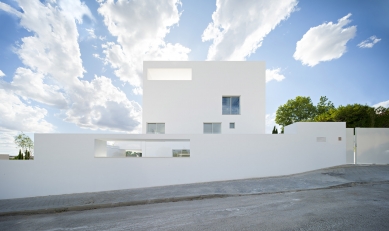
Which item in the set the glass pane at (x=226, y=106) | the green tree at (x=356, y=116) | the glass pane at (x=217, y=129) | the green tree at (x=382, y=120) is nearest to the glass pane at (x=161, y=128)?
the glass pane at (x=217, y=129)

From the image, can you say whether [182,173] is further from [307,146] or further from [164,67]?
[164,67]

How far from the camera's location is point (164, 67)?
624 inches

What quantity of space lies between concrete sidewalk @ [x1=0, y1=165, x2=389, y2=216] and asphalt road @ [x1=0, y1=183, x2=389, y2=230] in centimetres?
39

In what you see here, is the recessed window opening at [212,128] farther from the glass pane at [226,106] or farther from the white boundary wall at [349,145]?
the white boundary wall at [349,145]

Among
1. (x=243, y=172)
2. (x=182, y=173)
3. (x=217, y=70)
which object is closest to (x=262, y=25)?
(x=217, y=70)

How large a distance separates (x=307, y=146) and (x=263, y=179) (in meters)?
3.31

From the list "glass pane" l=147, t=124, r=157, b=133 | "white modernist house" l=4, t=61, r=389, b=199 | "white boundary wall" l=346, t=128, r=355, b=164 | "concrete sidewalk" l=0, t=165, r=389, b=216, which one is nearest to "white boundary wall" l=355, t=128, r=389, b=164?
"white modernist house" l=4, t=61, r=389, b=199

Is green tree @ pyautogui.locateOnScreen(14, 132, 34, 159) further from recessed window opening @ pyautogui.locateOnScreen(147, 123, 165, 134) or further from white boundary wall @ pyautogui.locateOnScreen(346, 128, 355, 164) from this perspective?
white boundary wall @ pyautogui.locateOnScreen(346, 128, 355, 164)

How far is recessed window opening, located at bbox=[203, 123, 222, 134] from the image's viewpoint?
1555 centimetres

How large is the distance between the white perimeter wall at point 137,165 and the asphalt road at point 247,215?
9.74 feet

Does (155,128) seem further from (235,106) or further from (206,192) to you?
(206,192)

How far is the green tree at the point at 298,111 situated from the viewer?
3512 cm

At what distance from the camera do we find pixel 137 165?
1002cm

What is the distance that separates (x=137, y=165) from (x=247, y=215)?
21.2 feet
